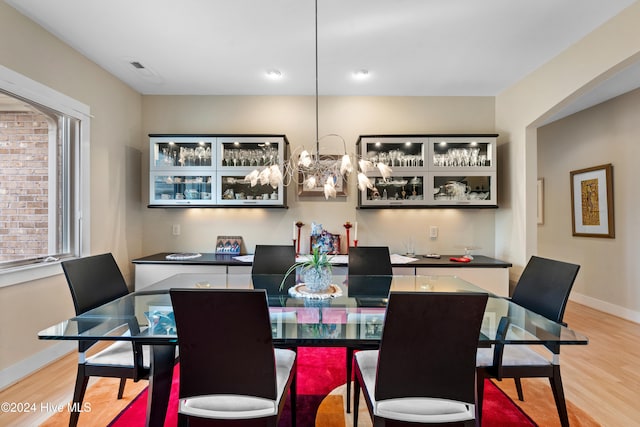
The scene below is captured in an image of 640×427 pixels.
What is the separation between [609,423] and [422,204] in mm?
2177

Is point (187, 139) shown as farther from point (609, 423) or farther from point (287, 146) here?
point (609, 423)

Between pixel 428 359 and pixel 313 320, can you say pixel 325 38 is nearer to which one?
pixel 313 320

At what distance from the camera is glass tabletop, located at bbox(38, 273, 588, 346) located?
1.34m

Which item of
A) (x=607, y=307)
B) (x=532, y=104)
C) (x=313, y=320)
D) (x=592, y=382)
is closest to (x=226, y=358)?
(x=313, y=320)

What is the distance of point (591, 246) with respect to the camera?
3967mm

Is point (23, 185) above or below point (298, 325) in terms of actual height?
above

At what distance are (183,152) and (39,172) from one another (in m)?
1.24

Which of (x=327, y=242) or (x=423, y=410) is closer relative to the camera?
(x=423, y=410)

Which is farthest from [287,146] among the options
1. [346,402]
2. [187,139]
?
[346,402]

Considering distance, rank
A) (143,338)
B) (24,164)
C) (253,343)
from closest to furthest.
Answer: (253,343) < (143,338) < (24,164)

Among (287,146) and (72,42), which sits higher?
(72,42)

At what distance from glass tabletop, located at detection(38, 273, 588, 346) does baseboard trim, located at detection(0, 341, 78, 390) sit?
1.14 metres

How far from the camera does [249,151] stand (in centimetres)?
341

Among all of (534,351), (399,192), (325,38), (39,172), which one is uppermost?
(325,38)
